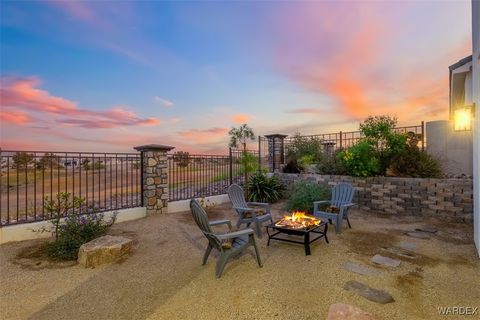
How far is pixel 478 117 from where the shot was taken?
3.69m

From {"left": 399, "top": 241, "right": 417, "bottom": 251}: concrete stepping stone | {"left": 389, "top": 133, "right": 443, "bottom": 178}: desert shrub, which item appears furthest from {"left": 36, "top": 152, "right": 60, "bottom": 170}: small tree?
{"left": 389, "top": 133, "right": 443, "bottom": 178}: desert shrub

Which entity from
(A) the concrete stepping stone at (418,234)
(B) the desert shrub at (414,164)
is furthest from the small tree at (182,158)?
(B) the desert shrub at (414,164)

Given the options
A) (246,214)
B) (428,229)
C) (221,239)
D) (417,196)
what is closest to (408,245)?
(428,229)

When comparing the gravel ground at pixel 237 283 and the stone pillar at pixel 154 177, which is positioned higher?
the stone pillar at pixel 154 177

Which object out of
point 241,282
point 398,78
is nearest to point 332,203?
point 241,282

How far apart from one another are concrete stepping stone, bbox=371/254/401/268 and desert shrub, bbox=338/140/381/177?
4153mm

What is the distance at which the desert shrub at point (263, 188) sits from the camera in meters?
8.52

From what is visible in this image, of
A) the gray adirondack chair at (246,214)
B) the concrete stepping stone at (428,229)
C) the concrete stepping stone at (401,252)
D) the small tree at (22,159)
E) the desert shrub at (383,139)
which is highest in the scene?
the desert shrub at (383,139)

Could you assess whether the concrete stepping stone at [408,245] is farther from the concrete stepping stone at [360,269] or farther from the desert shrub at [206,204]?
the desert shrub at [206,204]

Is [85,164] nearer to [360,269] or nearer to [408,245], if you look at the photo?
[360,269]

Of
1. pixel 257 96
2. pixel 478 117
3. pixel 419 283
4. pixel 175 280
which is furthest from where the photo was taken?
pixel 257 96

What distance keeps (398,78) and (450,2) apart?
6.65 ft

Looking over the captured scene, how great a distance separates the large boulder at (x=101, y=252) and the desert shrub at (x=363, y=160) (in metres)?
6.65

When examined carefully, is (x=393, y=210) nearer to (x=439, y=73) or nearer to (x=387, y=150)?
(x=387, y=150)
